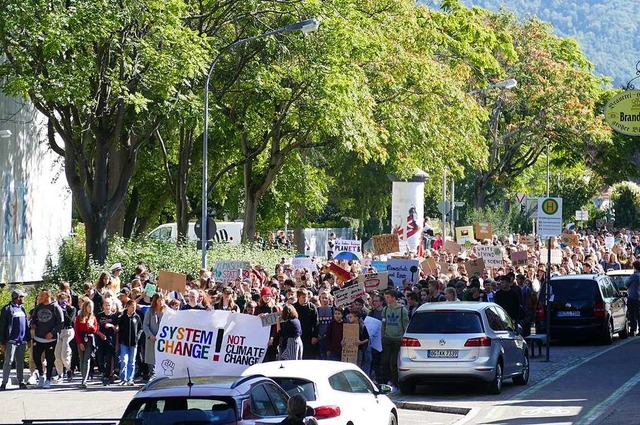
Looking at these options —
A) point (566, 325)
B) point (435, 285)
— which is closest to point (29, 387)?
point (435, 285)

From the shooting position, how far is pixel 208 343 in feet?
67.5

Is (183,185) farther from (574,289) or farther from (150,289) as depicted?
(150,289)

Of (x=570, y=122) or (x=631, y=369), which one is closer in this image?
(x=631, y=369)

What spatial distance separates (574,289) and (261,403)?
66.4ft

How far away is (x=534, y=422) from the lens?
59.8ft

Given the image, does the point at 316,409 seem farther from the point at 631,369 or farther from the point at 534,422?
the point at 631,369

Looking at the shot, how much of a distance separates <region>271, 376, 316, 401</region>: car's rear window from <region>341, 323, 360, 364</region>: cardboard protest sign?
734 centimetres

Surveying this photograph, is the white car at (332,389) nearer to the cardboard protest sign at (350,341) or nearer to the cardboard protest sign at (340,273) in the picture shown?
the cardboard protest sign at (350,341)

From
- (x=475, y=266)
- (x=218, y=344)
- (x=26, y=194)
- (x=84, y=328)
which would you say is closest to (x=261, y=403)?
(x=218, y=344)

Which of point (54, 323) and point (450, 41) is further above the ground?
point (450, 41)

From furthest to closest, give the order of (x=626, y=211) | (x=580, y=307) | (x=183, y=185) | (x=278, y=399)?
(x=626, y=211)
(x=183, y=185)
(x=580, y=307)
(x=278, y=399)

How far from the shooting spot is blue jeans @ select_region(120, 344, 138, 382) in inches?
923

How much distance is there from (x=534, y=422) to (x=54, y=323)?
29.0 ft

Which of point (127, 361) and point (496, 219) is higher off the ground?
point (496, 219)
